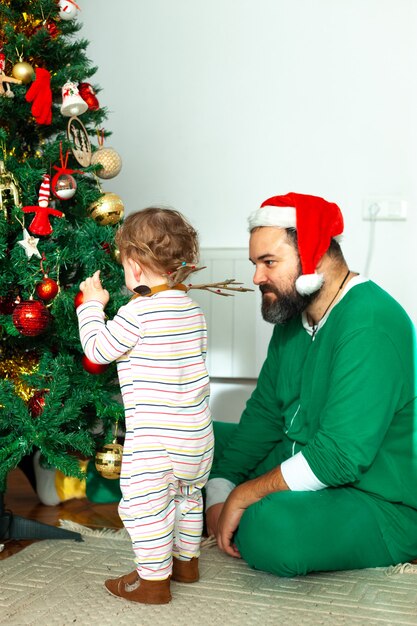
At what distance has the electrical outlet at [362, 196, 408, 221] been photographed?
2848 millimetres

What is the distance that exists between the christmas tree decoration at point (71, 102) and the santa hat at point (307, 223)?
52 centimetres

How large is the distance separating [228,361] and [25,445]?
117cm

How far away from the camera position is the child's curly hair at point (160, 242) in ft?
Answer: 5.50

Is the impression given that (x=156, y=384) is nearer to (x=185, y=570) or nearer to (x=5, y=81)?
(x=185, y=570)

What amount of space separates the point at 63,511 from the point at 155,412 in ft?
3.07

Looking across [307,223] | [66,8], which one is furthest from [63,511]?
[66,8]

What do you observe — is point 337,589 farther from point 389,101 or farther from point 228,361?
point 389,101

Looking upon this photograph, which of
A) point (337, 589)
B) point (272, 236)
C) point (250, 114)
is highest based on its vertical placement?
point (250, 114)

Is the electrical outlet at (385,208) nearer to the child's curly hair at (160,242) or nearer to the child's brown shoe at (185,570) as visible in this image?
the child's curly hair at (160,242)

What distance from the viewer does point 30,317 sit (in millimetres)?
1838

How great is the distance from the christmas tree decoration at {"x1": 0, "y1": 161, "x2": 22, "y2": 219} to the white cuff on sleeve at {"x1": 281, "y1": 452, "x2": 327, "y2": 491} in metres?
0.90

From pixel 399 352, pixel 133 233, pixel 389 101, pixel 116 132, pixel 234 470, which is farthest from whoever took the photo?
pixel 116 132

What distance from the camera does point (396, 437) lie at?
1950 millimetres

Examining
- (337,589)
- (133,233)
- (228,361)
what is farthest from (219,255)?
(337,589)
